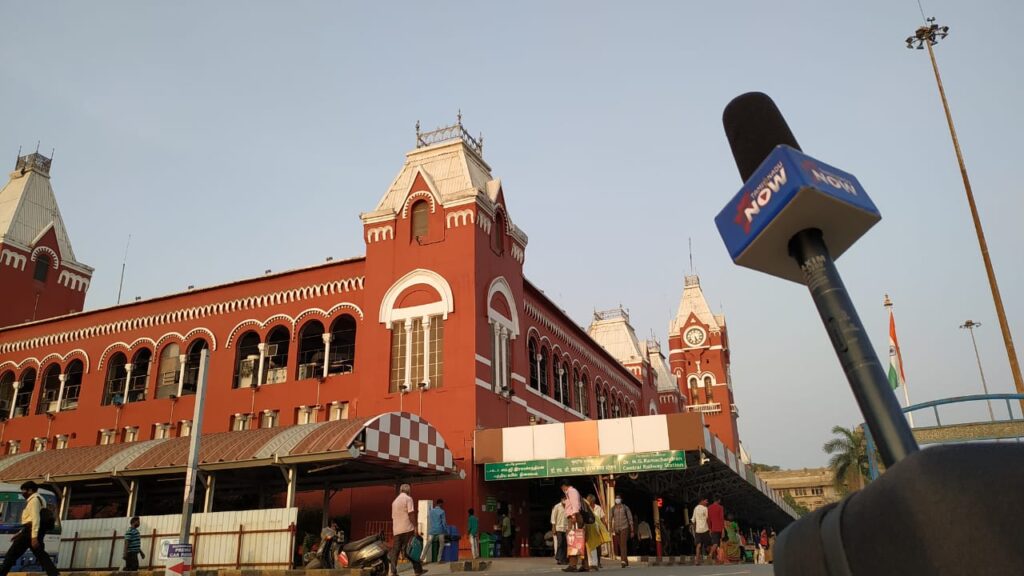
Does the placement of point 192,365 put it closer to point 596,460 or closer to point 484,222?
point 484,222

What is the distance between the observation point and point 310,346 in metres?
26.0

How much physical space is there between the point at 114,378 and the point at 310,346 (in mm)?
9281

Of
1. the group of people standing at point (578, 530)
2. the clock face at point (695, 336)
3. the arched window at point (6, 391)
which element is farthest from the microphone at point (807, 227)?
the clock face at point (695, 336)

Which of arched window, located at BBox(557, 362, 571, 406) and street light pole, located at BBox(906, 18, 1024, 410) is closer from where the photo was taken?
street light pole, located at BBox(906, 18, 1024, 410)

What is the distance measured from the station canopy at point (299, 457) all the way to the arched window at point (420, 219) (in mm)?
7325

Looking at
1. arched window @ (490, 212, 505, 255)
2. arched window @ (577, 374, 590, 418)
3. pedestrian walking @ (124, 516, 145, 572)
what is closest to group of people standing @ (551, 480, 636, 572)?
pedestrian walking @ (124, 516, 145, 572)

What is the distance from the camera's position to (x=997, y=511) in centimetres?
147

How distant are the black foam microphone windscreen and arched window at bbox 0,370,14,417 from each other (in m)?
35.9

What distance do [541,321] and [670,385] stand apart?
23.6 meters

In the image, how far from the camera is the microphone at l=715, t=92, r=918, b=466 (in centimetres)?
243

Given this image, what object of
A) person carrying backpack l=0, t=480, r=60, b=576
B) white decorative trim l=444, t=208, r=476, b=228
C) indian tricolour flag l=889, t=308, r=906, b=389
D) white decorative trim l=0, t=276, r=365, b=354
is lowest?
person carrying backpack l=0, t=480, r=60, b=576

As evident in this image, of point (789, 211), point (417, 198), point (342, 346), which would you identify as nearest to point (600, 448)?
point (417, 198)

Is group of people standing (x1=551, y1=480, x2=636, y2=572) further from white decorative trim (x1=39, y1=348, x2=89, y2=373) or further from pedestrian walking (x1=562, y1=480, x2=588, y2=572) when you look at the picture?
white decorative trim (x1=39, y1=348, x2=89, y2=373)

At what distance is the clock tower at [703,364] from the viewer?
167ft
